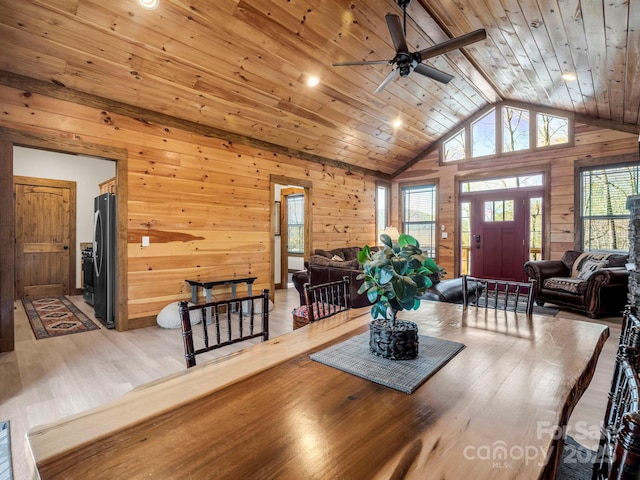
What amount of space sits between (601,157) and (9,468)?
25.3ft

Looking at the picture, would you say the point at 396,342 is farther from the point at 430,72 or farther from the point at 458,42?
the point at 430,72

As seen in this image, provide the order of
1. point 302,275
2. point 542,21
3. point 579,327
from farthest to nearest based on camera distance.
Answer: point 302,275
point 542,21
point 579,327

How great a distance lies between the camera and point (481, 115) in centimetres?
689

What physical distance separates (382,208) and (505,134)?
2.90 metres

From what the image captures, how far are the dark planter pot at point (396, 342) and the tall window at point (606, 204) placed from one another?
20.0 ft

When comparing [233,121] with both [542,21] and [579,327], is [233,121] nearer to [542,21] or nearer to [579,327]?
[542,21]

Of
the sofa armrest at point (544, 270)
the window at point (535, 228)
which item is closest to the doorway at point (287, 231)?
the sofa armrest at point (544, 270)

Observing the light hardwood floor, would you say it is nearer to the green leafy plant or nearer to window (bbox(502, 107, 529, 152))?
the green leafy plant

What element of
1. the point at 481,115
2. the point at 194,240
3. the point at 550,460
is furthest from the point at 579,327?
the point at 481,115

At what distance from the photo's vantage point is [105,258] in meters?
4.35

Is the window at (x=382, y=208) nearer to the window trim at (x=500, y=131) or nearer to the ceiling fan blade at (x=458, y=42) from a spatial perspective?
the window trim at (x=500, y=131)

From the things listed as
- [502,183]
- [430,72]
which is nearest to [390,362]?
[430,72]

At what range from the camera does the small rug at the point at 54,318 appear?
4.12 m

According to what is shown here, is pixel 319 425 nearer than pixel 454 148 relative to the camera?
Yes
